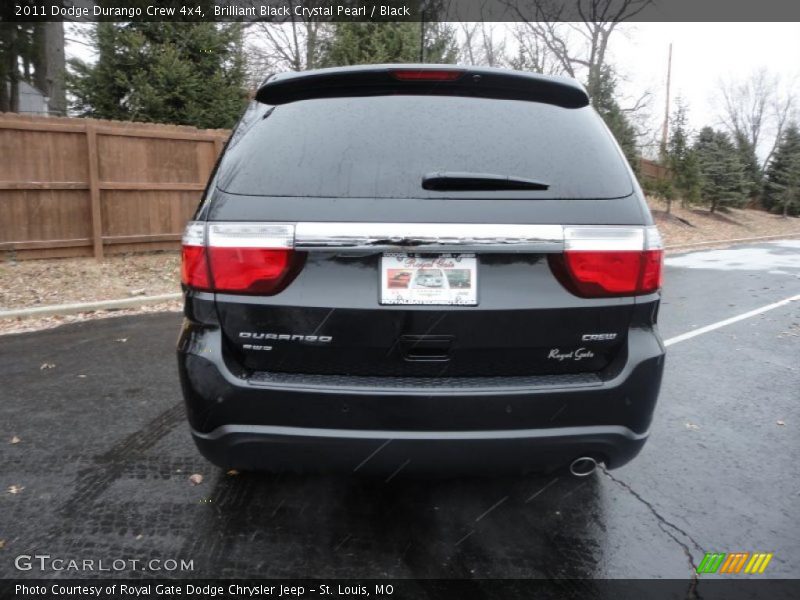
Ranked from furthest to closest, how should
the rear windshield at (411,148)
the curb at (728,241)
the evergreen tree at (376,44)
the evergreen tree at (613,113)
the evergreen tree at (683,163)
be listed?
1. the evergreen tree at (683,163)
2. the evergreen tree at (613,113)
3. the curb at (728,241)
4. the evergreen tree at (376,44)
5. the rear windshield at (411,148)

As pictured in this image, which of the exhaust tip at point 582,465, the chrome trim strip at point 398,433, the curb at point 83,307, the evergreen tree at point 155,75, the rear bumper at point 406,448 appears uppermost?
the evergreen tree at point 155,75

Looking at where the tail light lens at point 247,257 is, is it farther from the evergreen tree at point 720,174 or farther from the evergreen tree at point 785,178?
the evergreen tree at point 785,178

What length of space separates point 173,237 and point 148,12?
4.17 metres

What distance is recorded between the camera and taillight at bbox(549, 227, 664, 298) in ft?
6.50

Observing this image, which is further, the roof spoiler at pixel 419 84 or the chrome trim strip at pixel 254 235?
the roof spoiler at pixel 419 84

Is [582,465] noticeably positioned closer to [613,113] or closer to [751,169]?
[613,113]

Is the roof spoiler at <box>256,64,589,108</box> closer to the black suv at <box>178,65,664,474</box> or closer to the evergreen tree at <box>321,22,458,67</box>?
the black suv at <box>178,65,664,474</box>

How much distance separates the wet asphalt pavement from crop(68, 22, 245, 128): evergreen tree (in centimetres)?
754

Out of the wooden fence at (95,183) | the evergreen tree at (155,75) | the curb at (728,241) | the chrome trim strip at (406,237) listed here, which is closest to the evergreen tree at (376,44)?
the evergreen tree at (155,75)

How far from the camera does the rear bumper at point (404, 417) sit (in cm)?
197

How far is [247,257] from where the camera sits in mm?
1954

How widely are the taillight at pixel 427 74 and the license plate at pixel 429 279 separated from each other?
830 mm

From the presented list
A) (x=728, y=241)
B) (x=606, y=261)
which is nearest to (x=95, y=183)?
(x=606, y=261)

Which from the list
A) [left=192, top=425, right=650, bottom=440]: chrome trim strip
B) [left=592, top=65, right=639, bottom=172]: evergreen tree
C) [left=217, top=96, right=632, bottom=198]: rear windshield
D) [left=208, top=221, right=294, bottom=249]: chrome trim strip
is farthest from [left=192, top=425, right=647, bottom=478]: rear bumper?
[left=592, top=65, right=639, bottom=172]: evergreen tree
